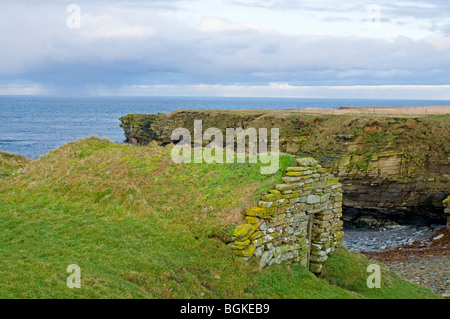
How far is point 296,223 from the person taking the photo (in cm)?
1395

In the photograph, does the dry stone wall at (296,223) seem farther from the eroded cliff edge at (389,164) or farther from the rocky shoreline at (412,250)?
the eroded cliff edge at (389,164)

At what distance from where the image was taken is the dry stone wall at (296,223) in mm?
12508

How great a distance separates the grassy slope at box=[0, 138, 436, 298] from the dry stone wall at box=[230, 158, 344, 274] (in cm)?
46

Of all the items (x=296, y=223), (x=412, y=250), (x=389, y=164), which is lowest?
(x=412, y=250)

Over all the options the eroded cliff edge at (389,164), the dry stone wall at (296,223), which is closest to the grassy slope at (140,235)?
the dry stone wall at (296,223)

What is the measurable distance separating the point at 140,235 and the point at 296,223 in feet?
18.2

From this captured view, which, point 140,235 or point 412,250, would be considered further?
point 412,250

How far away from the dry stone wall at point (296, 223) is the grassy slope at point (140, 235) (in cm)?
46

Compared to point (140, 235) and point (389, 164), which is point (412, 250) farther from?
→ point (140, 235)

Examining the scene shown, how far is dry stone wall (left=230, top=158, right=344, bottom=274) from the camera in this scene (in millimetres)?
12508

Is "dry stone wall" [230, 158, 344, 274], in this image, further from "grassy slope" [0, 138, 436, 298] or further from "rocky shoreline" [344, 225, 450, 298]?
"rocky shoreline" [344, 225, 450, 298]

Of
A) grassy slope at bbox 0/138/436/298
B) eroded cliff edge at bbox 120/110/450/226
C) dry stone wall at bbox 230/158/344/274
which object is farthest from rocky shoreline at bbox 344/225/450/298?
dry stone wall at bbox 230/158/344/274

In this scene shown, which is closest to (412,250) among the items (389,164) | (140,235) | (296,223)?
(389,164)
